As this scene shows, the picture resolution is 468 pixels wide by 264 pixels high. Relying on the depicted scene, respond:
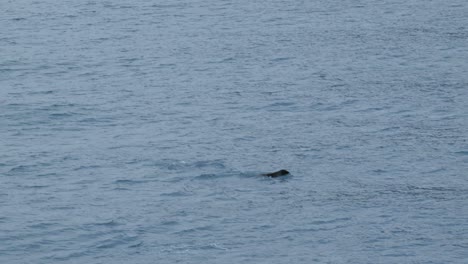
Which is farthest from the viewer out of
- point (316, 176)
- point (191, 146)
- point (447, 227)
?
point (191, 146)

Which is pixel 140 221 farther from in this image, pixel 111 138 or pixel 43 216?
pixel 111 138

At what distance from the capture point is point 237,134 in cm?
3975

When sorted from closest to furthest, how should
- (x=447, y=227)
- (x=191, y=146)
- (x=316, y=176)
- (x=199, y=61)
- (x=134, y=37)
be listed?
(x=447, y=227), (x=316, y=176), (x=191, y=146), (x=199, y=61), (x=134, y=37)

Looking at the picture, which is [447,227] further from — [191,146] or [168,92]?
[168,92]

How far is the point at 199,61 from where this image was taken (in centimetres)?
5006

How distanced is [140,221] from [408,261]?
7.74 metres

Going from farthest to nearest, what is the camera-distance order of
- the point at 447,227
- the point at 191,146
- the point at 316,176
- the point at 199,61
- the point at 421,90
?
the point at 199,61 → the point at 421,90 → the point at 191,146 → the point at 316,176 → the point at 447,227

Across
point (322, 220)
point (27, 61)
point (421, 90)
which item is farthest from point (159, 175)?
point (27, 61)

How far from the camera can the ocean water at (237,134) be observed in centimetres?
3112

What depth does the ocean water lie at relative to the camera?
31125 mm

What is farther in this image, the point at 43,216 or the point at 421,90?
the point at 421,90

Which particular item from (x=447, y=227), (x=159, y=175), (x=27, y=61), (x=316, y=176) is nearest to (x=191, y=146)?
(x=159, y=175)

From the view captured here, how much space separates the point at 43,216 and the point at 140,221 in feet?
9.39

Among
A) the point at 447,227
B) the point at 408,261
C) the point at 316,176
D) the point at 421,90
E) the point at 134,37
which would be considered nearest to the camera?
the point at 408,261
